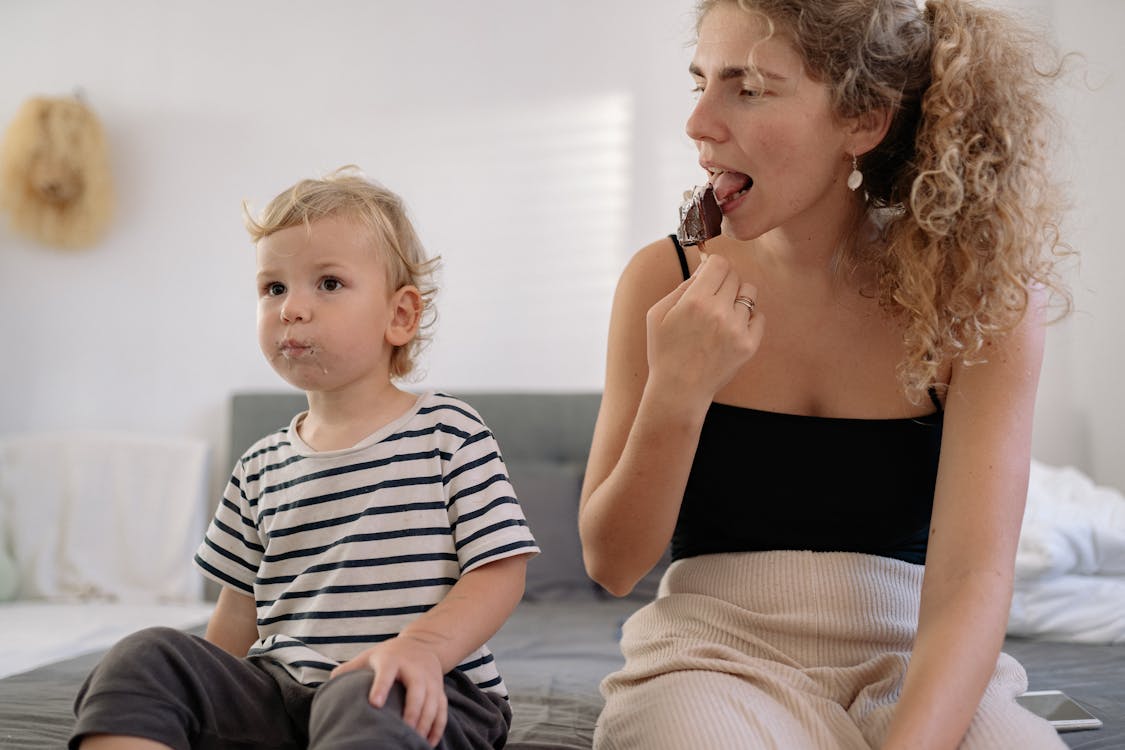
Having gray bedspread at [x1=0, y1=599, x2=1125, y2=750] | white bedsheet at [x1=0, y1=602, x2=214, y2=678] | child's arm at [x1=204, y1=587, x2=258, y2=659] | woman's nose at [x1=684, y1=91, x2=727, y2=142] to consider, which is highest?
woman's nose at [x1=684, y1=91, x2=727, y2=142]

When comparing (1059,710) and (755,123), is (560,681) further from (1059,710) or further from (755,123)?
(755,123)

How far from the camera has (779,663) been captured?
3.63 ft

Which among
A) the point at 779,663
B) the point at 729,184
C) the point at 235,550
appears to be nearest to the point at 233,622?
the point at 235,550

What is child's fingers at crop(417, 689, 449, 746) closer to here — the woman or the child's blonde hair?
the woman

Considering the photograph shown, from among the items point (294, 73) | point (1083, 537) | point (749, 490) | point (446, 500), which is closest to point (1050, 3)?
point (1083, 537)

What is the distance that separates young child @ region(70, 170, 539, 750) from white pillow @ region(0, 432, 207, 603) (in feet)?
6.51

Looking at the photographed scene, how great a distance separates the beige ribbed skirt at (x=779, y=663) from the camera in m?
0.99

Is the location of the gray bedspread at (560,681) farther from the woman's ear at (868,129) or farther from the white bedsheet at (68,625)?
the woman's ear at (868,129)

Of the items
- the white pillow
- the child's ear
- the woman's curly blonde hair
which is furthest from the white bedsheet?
the woman's curly blonde hair

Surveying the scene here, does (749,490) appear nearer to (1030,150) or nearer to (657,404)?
(657,404)

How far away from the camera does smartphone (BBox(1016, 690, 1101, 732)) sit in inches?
54.7

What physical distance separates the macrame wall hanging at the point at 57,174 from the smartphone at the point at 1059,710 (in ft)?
8.94

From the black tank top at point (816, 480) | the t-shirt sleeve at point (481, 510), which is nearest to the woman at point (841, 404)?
the black tank top at point (816, 480)

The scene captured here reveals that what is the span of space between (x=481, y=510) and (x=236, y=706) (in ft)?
0.93
